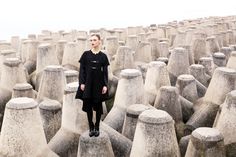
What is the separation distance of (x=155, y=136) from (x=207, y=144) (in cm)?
54

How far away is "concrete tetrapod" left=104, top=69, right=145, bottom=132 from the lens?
5.20m

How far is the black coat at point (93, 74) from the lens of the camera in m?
3.91

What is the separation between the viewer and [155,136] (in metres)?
3.79

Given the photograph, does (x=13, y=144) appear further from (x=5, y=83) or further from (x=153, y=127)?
(x=5, y=83)

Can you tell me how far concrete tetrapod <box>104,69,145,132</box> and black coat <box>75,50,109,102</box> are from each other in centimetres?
127

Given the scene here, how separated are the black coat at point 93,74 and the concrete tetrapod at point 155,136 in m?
0.52

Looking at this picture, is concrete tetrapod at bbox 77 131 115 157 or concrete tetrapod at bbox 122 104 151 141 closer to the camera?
concrete tetrapod at bbox 77 131 115 157

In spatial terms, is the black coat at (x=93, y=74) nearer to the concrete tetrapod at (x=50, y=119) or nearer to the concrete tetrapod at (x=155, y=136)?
the concrete tetrapod at (x=155, y=136)

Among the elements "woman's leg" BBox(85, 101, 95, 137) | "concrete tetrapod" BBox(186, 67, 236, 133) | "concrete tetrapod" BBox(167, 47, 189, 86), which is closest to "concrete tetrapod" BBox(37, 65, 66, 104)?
"woman's leg" BBox(85, 101, 95, 137)

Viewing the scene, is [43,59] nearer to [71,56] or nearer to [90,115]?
[71,56]

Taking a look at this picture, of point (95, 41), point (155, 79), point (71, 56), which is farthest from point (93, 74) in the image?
point (71, 56)

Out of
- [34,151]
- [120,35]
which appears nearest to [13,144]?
[34,151]

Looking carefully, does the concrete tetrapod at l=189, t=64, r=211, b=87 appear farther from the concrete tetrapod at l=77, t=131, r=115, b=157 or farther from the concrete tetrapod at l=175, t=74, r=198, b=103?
the concrete tetrapod at l=77, t=131, r=115, b=157

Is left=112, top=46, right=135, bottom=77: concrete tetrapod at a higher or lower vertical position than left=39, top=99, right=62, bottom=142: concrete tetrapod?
higher
